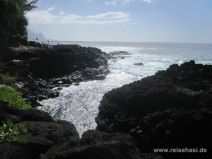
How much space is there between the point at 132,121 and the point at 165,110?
2336 millimetres

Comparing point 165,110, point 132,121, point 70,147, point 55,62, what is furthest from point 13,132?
point 55,62

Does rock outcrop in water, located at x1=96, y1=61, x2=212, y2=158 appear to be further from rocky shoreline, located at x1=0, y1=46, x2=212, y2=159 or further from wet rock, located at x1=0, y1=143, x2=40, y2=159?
wet rock, located at x1=0, y1=143, x2=40, y2=159

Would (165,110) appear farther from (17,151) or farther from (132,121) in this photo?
(17,151)

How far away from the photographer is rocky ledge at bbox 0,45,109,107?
1499 inches

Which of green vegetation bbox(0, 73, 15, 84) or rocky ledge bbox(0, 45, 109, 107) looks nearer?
green vegetation bbox(0, 73, 15, 84)

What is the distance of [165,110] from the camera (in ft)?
73.9

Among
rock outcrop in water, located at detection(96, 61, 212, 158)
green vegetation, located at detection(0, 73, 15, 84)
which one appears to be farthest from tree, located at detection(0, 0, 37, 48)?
rock outcrop in water, located at detection(96, 61, 212, 158)

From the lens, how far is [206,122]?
65.8 feet

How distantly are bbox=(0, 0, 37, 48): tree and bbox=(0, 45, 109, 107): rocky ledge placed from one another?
2.76 metres

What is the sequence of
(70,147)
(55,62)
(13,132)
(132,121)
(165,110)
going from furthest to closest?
(55,62) → (132,121) → (165,110) → (13,132) → (70,147)

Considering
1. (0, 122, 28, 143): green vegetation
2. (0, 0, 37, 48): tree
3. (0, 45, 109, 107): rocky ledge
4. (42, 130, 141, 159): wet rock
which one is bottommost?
(0, 45, 109, 107): rocky ledge

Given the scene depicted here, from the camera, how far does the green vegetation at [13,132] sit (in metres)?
13.2

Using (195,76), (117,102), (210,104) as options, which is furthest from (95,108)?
(210,104)

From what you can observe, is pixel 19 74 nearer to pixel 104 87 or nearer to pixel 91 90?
pixel 91 90
